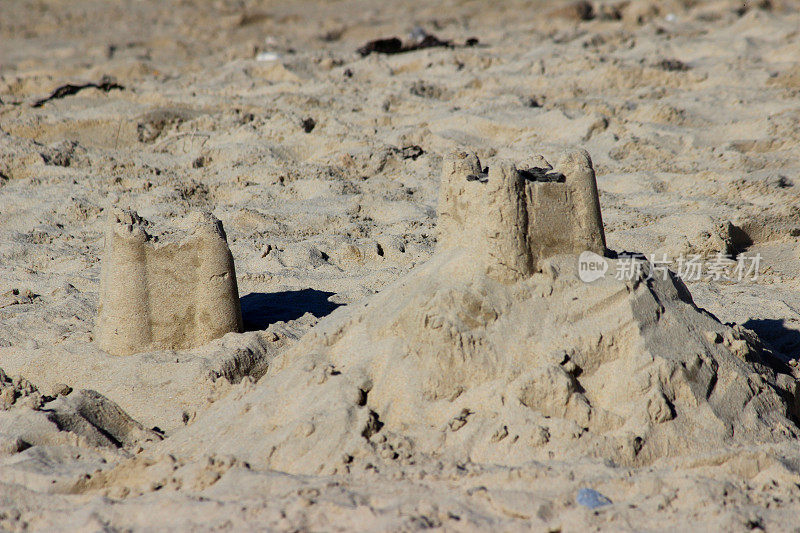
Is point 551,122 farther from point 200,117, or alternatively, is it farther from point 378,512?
point 378,512

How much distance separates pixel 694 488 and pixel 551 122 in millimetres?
5857

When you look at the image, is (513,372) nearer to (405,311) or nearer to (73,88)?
(405,311)

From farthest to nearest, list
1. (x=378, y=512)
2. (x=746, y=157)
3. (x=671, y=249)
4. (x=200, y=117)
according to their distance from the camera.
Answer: (x=200, y=117) → (x=746, y=157) → (x=671, y=249) → (x=378, y=512)

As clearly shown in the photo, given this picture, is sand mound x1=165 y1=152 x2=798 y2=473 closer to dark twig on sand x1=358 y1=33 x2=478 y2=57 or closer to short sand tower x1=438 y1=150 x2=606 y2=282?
short sand tower x1=438 y1=150 x2=606 y2=282

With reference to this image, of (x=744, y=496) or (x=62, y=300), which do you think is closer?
(x=744, y=496)

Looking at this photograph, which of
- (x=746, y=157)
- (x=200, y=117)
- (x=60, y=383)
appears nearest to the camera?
(x=60, y=383)

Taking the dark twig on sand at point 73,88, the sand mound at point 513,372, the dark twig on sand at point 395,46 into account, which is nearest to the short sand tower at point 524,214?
the sand mound at point 513,372

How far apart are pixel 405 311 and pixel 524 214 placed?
67cm

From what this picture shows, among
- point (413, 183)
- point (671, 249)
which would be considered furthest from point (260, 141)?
point (671, 249)

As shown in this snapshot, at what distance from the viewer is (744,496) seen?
10.3 ft

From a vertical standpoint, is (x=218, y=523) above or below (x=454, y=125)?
below

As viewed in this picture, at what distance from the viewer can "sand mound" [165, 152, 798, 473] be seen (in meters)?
3.45

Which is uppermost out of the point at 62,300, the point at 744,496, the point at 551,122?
the point at 551,122

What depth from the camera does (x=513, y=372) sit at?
359cm
